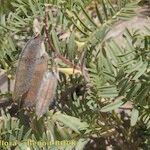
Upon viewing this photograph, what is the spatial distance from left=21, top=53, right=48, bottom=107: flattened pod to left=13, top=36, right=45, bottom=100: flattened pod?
14 millimetres

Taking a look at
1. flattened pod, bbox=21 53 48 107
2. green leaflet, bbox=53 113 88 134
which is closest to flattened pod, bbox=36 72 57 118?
flattened pod, bbox=21 53 48 107

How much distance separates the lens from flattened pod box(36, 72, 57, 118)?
5.00 ft

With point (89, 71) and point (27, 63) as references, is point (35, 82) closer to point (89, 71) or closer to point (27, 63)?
point (27, 63)

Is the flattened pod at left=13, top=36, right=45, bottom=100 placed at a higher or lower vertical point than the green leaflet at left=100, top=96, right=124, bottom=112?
higher

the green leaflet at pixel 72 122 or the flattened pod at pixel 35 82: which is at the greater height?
the flattened pod at pixel 35 82

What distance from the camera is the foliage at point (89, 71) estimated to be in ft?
5.31

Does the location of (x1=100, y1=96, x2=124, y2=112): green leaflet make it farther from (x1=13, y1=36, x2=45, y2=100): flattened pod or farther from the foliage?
(x1=13, y1=36, x2=45, y2=100): flattened pod

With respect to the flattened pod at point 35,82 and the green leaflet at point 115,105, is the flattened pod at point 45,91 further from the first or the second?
the green leaflet at point 115,105

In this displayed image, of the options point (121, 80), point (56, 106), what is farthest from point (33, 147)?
point (121, 80)

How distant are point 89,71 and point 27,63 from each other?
0.39 metres

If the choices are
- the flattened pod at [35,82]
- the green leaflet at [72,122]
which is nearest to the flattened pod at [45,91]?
the flattened pod at [35,82]

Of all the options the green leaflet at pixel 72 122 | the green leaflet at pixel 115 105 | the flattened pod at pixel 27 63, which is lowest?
the green leaflet at pixel 72 122

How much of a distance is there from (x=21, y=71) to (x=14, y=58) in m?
0.37

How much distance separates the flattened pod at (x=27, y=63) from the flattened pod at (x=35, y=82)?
0.01m
